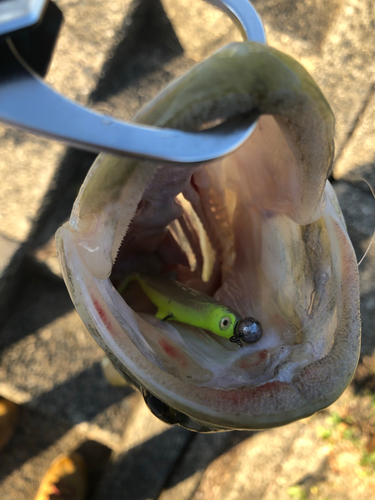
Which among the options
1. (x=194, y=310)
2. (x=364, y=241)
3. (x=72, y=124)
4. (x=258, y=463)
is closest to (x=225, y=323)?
(x=194, y=310)

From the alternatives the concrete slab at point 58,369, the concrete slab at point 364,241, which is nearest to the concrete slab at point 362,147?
the concrete slab at point 364,241

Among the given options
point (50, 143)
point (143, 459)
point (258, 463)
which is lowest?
point (143, 459)

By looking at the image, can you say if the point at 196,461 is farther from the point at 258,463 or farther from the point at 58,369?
the point at 58,369

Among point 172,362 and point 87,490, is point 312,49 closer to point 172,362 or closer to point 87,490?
point 172,362

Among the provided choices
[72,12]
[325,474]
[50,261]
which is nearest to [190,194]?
[50,261]

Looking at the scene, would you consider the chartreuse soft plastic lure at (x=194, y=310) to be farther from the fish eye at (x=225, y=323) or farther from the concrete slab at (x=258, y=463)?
the concrete slab at (x=258, y=463)

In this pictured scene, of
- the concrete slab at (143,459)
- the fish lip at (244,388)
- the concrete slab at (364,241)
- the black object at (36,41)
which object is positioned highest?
the black object at (36,41)
